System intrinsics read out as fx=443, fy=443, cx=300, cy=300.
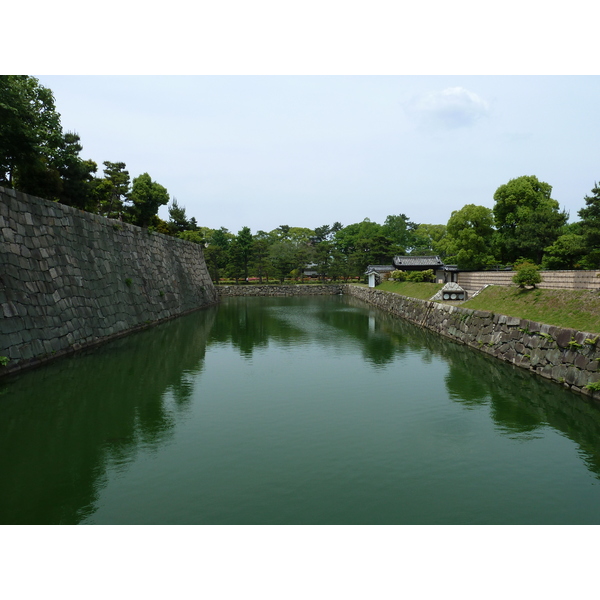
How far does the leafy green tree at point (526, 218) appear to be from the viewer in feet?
106

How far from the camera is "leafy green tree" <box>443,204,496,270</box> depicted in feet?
123

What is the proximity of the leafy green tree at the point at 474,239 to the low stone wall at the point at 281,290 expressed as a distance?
80.9 ft

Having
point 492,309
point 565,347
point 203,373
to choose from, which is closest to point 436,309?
point 492,309

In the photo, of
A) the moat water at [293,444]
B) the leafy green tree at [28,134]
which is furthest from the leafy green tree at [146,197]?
the moat water at [293,444]

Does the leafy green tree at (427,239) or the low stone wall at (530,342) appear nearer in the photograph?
the low stone wall at (530,342)

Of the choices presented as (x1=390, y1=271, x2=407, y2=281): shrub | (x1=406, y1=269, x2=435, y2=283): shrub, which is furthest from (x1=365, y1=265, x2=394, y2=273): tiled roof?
(x1=406, y1=269, x2=435, y2=283): shrub

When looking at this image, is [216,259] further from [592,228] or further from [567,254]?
[592,228]

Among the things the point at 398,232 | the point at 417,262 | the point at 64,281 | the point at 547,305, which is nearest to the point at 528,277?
the point at 547,305

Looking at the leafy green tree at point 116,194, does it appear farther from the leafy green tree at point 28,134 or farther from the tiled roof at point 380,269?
the tiled roof at point 380,269

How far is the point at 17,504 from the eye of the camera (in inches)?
239

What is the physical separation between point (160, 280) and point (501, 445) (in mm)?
25153

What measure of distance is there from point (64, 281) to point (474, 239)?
3168 cm

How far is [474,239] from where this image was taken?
123 feet

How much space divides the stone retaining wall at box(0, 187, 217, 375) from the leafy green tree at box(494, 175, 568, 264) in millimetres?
26650
